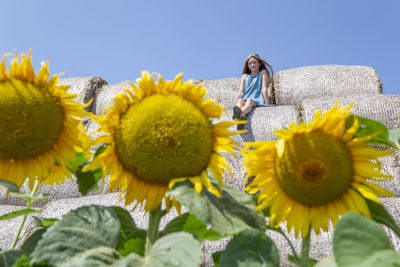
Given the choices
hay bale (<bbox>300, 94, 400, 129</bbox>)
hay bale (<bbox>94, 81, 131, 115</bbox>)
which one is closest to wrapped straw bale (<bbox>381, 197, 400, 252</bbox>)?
hay bale (<bbox>300, 94, 400, 129</bbox>)

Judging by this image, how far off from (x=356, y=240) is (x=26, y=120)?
291 millimetres

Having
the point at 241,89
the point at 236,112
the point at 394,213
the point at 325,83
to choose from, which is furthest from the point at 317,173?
the point at 241,89

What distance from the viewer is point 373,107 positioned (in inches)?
92.9

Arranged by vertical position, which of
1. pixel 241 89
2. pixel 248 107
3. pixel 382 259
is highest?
pixel 241 89

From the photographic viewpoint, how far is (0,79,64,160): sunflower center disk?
337 mm

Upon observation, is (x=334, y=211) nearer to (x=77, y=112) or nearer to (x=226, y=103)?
(x=77, y=112)

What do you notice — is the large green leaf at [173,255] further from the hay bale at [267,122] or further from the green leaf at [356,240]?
the hay bale at [267,122]

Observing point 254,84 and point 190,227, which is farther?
point 254,84

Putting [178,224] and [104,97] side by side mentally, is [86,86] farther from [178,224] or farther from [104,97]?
[178,224]

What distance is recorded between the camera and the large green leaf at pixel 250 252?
32 centimetres

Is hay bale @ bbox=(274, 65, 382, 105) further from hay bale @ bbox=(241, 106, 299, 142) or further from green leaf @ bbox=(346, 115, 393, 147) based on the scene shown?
green leaf @ bbox=(346, 115, 393, 147)

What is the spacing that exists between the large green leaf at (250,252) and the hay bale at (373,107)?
2061 millimetres

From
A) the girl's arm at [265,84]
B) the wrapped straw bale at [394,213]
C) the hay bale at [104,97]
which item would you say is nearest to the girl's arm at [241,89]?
the girl's arm at [265,84]

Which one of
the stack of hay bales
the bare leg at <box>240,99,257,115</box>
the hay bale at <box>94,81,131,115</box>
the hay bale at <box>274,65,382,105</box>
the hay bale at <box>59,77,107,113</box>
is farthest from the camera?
the hay bale at <box>59,77,107,113</box>
